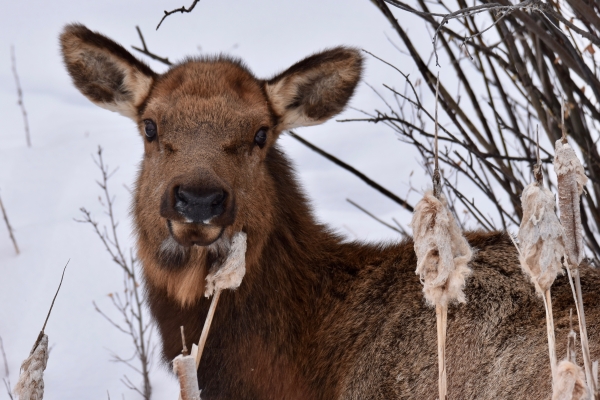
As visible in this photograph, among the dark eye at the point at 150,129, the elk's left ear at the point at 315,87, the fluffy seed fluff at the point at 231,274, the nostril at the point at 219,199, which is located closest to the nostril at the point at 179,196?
the nostril at the point at 219,199

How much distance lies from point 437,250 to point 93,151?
24.4ft

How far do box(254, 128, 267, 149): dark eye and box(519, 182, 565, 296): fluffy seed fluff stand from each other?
207 cm

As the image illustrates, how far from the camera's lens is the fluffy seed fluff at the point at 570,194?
2.48 m

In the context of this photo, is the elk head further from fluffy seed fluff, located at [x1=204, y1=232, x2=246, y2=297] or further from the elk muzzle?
fluffy seed fluff, located at [x1=204, y1=232, x2=246, y2=297]

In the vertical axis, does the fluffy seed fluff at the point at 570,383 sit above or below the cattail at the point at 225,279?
below

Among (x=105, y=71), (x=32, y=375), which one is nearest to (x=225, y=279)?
(x=32, y=375)

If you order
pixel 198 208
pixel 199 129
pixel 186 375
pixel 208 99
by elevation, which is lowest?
pixel 186 375

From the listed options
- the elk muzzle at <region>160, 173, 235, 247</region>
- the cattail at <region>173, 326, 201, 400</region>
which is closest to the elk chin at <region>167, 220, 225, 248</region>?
the elk muzzle at <region>160, 173, 235, 247</region>

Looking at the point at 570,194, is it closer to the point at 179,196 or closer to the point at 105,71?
the point at 179,196

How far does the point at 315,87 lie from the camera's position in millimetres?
4688

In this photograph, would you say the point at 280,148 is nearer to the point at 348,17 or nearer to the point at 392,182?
the point at 392,182

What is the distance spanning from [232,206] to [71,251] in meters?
4.53

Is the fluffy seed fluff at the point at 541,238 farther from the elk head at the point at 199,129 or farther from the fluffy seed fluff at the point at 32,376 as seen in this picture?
the fluffy seed fluff at the point at 32,376

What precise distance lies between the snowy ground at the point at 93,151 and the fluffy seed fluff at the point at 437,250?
10.8 ft
